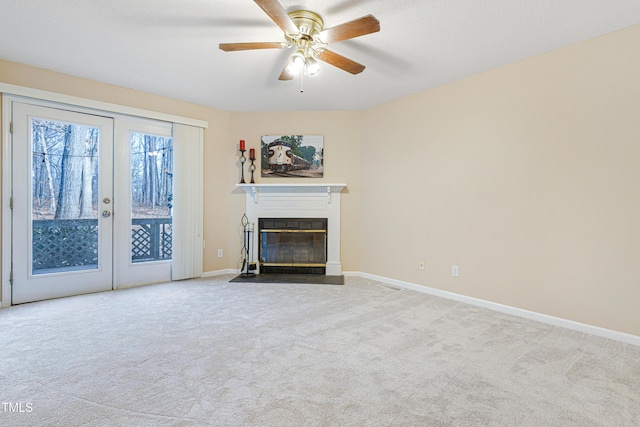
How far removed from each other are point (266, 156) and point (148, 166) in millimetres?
1604

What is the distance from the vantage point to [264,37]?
2641 mm

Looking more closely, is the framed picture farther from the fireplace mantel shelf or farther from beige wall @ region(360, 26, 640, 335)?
beige wall @ region(360, 26, 640, 335)

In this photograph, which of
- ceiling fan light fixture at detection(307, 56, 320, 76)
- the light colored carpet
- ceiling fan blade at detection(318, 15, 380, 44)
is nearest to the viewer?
the light colored carpet

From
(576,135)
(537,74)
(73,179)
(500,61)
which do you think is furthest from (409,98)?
(73,179)

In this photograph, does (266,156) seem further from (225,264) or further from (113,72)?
(113,72)

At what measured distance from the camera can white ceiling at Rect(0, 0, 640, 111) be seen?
86.0 inches

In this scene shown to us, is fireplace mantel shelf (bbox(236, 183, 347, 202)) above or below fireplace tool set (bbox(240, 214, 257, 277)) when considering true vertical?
above

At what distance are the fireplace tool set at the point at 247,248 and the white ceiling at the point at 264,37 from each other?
195 centimetres

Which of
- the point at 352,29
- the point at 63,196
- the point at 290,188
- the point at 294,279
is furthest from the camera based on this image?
the point at 290,188

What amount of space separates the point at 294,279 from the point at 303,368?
2.34m

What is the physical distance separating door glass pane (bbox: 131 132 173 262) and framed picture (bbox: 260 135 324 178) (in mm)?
1427

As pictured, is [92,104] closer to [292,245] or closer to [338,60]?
[338,60]

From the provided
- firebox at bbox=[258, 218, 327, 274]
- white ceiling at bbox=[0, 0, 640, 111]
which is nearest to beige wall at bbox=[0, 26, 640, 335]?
white ceiling at bbox=[0, 0, 640, 111]

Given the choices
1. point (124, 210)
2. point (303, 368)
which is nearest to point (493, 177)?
point (303, 368)
